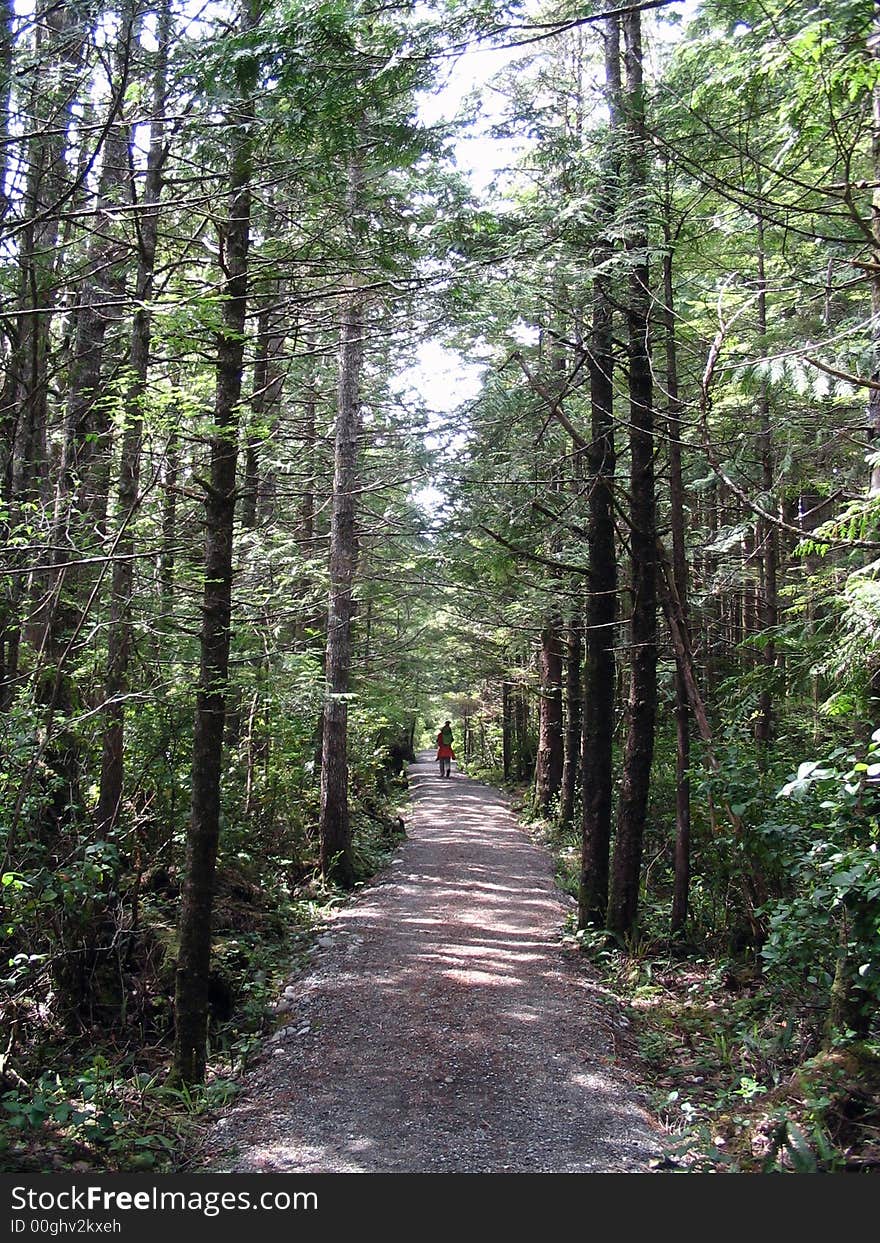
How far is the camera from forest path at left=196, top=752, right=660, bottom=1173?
4.93m

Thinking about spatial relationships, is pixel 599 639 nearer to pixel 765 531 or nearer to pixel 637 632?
pixel 637 632

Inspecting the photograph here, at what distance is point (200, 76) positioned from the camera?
5062 mm

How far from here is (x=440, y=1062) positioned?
6.30m

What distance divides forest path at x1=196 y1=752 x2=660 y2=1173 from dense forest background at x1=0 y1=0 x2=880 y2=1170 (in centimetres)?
→ 45

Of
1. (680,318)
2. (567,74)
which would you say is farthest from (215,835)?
(567,74)

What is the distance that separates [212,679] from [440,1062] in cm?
353

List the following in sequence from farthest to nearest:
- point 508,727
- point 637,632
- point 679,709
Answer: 1. point 508,727
2. point 637,632
3. point 679,709

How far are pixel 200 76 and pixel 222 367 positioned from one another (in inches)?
81.8

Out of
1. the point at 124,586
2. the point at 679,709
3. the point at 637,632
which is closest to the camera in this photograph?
the point at 124,586

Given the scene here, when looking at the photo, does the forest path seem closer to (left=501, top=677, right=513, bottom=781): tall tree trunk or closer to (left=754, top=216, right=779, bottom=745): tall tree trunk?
(left=754, top=216, right=779, bottom=745): tall tree trunk

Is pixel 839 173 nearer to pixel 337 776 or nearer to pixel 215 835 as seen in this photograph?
pixel 215 835

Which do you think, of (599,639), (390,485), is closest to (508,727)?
(390,485)

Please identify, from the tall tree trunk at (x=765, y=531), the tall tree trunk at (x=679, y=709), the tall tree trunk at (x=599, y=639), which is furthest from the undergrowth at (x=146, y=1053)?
the tall tree trunk at (x=765, y=531)

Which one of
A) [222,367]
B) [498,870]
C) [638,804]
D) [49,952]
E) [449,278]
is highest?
[449,278]
